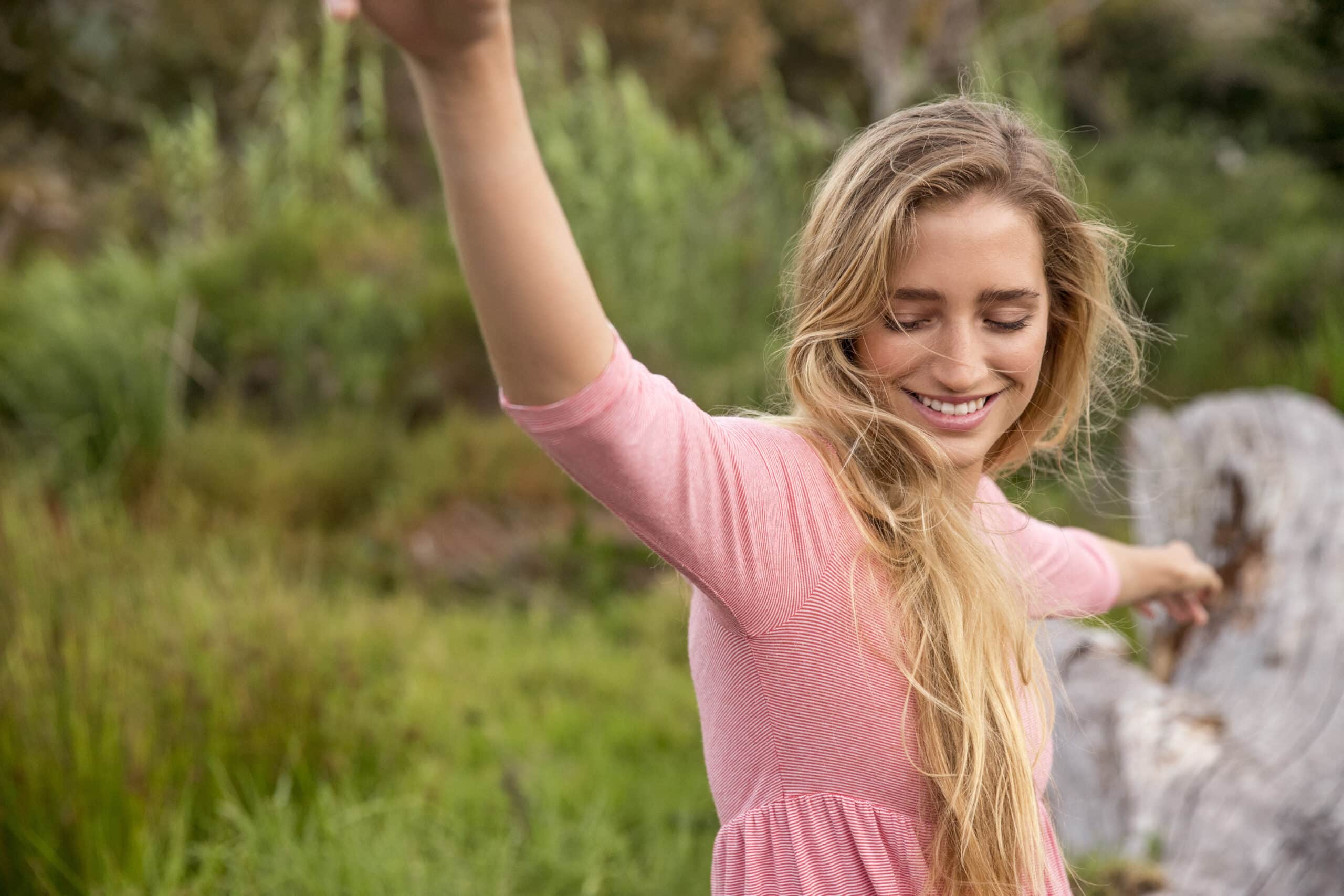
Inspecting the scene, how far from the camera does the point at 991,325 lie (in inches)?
51.5

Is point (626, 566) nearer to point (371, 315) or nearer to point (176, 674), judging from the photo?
point (371, 315)

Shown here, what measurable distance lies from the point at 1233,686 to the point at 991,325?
2.38 m

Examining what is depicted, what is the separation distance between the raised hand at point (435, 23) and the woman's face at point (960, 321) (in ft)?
1.90

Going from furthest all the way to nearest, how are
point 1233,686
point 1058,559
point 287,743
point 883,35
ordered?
point 883,35
point 1233,686
point 287,743
point 1058,559

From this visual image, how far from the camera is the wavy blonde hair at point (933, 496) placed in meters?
1.23

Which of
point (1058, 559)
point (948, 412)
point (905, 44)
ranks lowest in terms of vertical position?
point (1058, 559)

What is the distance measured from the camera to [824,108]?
2130 centimetres

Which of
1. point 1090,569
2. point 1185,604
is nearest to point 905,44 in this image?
point 1185,604

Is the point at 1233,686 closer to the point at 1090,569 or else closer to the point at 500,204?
the point at 1090,569

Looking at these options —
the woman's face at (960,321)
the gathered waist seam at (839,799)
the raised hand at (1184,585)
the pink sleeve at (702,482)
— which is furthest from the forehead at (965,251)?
the raised hand at (1184,585)

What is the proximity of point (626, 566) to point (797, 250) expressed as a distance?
4461 millimetres

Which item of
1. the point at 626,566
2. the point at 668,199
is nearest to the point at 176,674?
the point at 626,566

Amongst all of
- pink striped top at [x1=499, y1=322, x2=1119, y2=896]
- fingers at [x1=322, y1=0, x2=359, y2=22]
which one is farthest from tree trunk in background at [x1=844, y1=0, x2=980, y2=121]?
fingers at [x1=322, y1=0, x2=359, y2=22]

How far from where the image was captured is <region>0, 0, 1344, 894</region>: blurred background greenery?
2.69 meters
